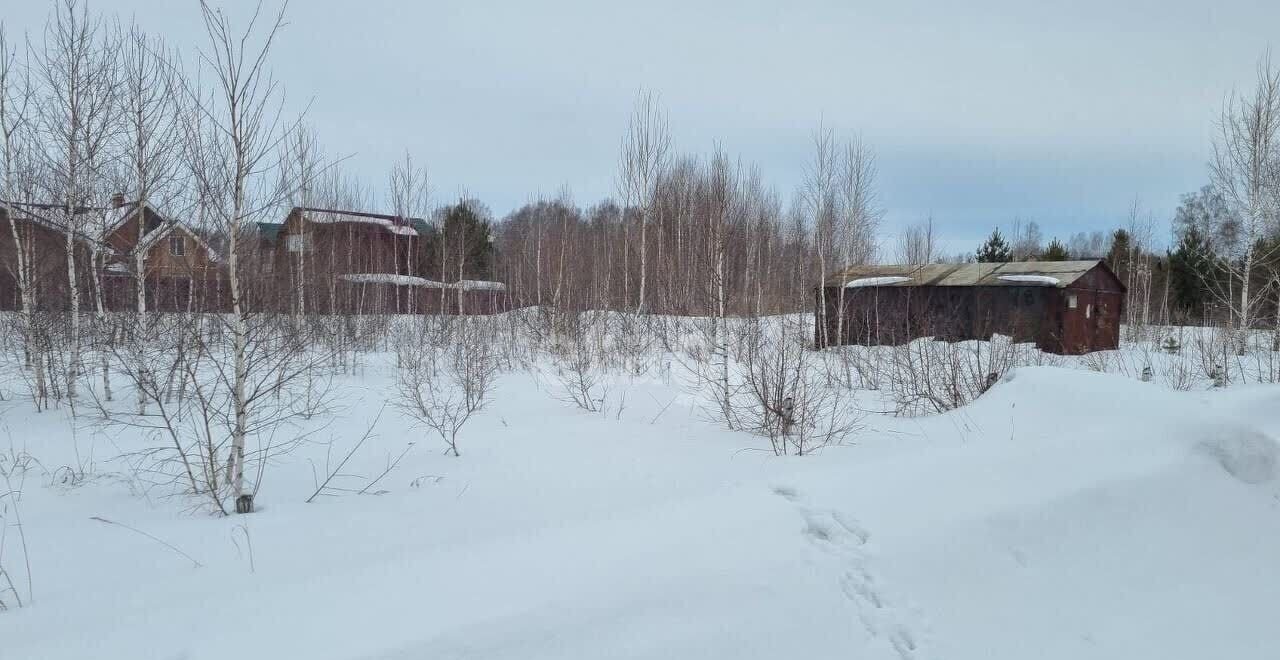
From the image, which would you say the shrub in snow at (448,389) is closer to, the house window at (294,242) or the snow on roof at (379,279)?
the house window at (294,242)

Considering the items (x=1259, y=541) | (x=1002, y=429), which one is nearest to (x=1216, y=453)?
(x=1259, y=541)

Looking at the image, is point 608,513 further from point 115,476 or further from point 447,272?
point 447,272

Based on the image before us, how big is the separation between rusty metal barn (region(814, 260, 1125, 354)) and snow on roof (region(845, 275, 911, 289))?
3cm

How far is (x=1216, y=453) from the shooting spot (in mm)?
4637

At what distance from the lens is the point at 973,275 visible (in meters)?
18.1

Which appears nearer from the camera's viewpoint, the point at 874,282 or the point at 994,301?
the point at 994,301

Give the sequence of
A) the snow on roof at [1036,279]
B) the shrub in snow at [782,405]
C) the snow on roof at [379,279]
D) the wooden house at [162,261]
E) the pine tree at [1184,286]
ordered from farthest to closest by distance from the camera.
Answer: the pine tree at [1184,286] < the snow on roof at [379,279] < the snow on roof at [1036,279] < the shrub in snow at [782,405] < the wooden house at [162,261]

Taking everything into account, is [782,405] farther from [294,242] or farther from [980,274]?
[294,242]

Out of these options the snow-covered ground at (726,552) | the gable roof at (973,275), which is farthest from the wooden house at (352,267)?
the gable roof at (973,275)

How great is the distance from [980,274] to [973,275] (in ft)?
0.59

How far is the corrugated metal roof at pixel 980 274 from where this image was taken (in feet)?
55.7

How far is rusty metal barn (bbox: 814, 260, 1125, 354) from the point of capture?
1694 cm

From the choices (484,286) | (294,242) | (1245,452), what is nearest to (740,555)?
(1245,452)

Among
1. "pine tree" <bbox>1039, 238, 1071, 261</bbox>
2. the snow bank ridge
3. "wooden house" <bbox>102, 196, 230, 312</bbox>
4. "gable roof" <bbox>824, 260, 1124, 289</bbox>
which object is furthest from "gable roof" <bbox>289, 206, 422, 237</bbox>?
"pine tree" <bbox>1039, 238, 1071, 261</bbox>
